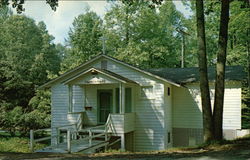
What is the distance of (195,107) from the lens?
771 inches

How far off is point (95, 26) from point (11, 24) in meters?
17.6

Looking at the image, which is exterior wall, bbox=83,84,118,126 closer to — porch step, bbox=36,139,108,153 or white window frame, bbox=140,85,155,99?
white window frame, bbox=140,85,155,99

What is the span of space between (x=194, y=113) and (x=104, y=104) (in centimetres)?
567

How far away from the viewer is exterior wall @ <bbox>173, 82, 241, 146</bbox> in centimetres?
1867

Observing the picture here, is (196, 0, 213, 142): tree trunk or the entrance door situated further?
the entrance door

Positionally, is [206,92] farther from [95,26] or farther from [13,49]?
[13,49]

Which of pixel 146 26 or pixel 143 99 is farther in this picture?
pixel 146 26

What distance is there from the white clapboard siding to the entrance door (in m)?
4.18

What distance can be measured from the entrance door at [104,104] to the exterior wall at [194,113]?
13.7 ft

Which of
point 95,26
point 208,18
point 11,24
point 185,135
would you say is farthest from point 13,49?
point 185,135

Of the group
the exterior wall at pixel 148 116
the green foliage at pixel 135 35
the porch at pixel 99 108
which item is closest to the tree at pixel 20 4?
the porch at pixel 99 108

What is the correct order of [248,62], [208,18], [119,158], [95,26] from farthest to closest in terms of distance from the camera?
1. [95,26]
2. [208,18]
3. [248,62]
4. [119,158]

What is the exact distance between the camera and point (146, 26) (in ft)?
107

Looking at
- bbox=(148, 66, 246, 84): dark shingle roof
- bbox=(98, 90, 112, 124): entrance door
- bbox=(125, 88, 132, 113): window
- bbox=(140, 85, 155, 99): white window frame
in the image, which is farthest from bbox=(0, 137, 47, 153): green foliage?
bbox=(148, 66, 246, 84): dark shingle roof
